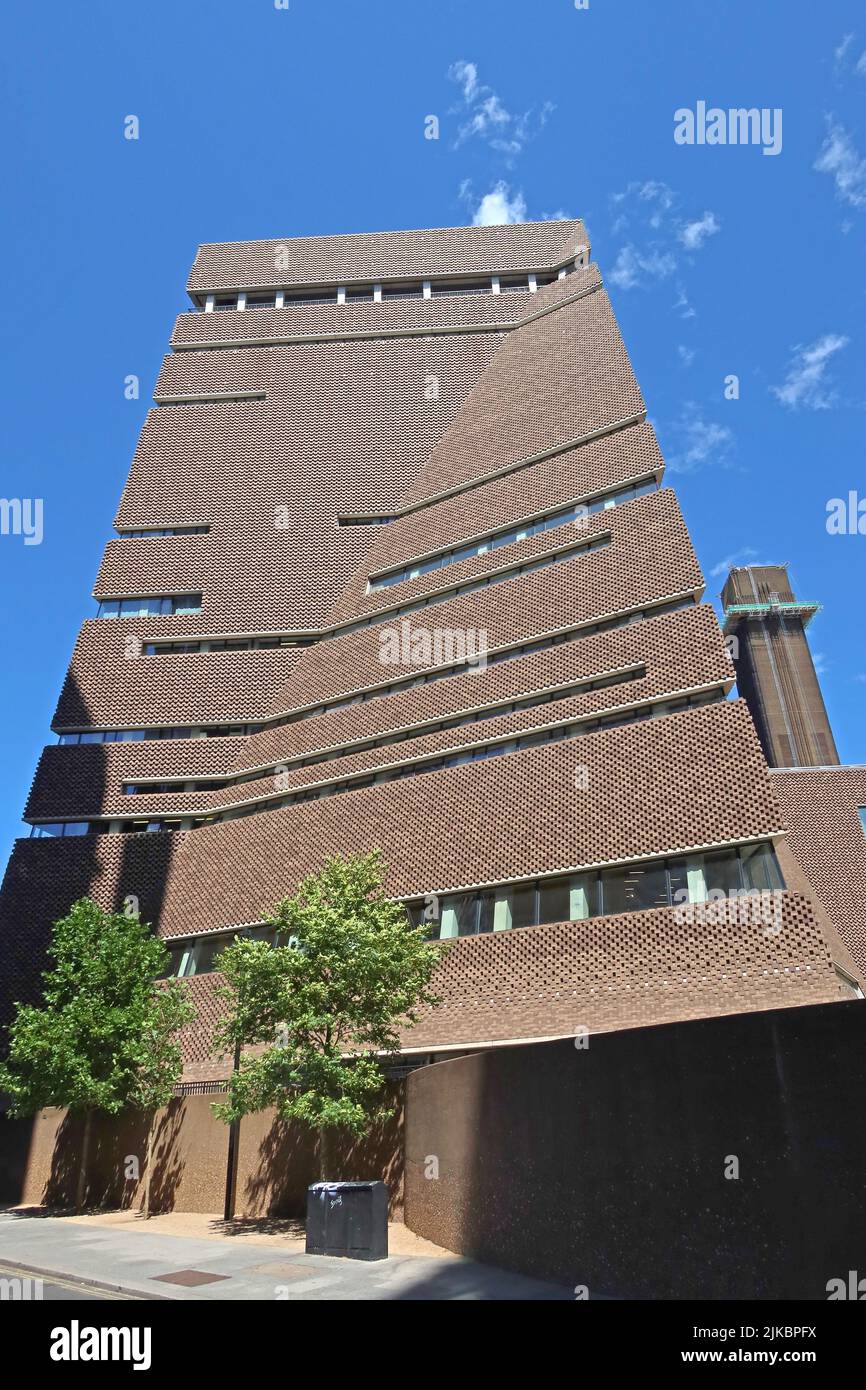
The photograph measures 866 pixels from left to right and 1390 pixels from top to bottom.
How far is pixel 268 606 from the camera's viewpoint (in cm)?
4206

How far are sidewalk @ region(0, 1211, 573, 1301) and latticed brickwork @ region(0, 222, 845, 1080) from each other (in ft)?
26.4

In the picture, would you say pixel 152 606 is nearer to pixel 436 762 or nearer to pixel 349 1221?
pixel 436 762


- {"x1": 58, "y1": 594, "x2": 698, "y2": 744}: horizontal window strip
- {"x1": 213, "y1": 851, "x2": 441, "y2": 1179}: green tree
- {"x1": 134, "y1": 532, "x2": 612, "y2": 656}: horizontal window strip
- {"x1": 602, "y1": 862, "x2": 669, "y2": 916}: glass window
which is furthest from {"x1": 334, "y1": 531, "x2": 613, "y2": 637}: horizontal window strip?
{"x1": 213, "y1": 851, "x2": 441, "y2": 1179}: green tree

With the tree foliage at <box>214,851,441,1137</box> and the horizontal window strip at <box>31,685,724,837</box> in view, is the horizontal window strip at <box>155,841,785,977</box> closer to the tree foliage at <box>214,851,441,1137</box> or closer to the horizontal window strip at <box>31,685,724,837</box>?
the tree foliage at <box>214,851,441,1137</box>

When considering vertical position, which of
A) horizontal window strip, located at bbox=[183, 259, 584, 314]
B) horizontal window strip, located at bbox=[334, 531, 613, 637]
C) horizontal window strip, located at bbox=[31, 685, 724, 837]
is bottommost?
horizontal window strip, located at bbox=[31, 685, 724, 837]

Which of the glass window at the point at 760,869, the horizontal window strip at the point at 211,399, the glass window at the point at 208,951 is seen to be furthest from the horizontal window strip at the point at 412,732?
the horizontal window strip at the point at 211,399

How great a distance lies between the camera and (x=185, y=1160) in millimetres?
22266

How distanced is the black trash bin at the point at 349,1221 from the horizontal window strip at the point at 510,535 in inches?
1061

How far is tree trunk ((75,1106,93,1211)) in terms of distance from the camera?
2434 cm

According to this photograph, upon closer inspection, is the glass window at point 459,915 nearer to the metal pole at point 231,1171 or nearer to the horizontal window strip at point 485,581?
the metal pole at point 231,1171

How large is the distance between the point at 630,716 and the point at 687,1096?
63.3 ft

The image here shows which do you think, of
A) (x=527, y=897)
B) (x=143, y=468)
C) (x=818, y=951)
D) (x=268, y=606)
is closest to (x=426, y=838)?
(x=527, y=897)
